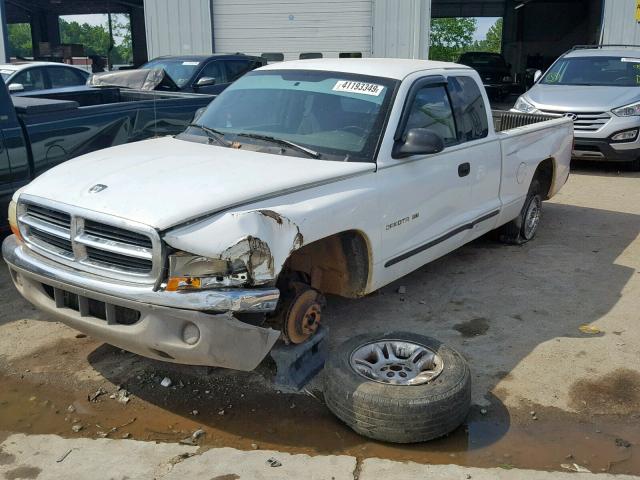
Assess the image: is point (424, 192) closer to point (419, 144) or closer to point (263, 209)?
point (419, 144)

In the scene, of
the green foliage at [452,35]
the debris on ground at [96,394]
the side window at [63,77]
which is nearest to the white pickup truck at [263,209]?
the debris on ground at [96,394]

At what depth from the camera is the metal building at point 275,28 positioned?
17672mm

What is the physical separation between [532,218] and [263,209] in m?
4.30

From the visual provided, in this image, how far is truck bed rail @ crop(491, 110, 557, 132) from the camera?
7.41 meters

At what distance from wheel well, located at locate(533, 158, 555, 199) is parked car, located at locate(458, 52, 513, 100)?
17.0 m

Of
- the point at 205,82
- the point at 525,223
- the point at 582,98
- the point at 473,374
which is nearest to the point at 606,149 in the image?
the point at 582,98

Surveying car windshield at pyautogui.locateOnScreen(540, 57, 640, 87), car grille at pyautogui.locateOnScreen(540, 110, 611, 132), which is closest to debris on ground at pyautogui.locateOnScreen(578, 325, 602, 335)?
car grille at pyautogui.locateOnScreen(540, 110, 611, 132)

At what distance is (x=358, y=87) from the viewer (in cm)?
480

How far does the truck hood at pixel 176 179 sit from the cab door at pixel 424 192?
0.32 metres

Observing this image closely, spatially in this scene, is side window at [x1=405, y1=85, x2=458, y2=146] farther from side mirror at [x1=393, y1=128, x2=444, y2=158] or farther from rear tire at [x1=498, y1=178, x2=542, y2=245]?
rear tire at [x1=498, y1=178, x2=542, y2=245]

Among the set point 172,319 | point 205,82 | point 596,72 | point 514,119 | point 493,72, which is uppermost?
point 596,72

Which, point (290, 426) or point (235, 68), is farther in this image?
point (235, 68)

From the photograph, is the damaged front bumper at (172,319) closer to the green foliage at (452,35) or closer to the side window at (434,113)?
the side window at (434,113)

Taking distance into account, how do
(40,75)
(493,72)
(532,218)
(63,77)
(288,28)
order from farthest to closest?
(493,72) → (288,28) → (63,77) → (40,75) → (532,218)
